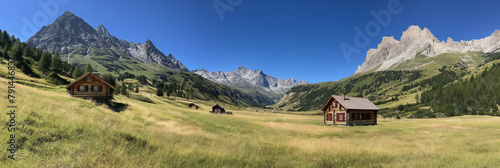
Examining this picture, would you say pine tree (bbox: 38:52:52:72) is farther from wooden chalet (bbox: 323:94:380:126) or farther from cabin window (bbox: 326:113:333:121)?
cabin window (bbox: 326:113:333:121)

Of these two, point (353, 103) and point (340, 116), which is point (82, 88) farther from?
point (353, 103)

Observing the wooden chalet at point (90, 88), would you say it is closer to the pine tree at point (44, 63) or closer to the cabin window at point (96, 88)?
the cabin window at point (96, 88)

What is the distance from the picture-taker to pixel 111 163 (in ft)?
18.2

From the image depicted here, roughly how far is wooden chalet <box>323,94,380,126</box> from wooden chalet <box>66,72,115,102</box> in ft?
194

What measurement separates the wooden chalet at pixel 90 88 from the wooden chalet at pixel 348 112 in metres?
59.3

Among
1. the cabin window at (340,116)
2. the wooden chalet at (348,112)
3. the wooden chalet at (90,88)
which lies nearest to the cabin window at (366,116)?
the wooden chalet at (348,112)

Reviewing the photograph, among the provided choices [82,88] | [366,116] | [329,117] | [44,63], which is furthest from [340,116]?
[44,63]

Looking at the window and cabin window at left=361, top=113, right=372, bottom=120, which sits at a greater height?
the window

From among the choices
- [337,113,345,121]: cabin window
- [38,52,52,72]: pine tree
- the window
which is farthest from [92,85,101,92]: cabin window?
[38,52,52,72]: pine tree

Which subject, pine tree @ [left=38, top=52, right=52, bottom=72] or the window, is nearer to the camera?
the window

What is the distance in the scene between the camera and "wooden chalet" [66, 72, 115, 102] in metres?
50.8

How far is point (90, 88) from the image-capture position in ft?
170

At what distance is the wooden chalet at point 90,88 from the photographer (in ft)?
167

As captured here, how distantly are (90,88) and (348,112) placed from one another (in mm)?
67392
